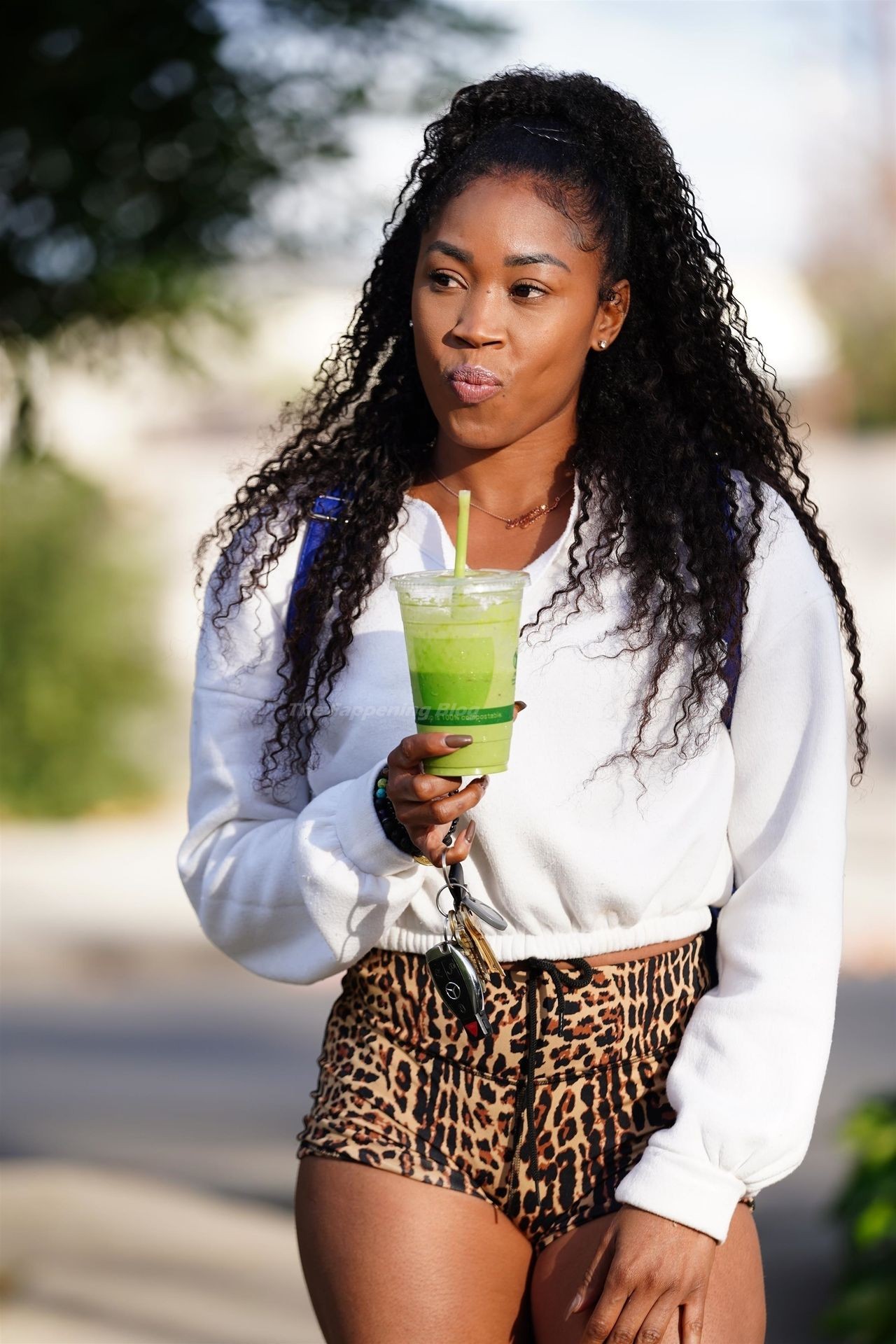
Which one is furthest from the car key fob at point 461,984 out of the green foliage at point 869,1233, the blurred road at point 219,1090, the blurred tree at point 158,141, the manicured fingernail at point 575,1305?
the blurred tree at point 158,141

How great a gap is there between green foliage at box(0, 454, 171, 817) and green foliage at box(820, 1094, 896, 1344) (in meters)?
9.13

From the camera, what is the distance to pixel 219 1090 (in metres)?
6.85

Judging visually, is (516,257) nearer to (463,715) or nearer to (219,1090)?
(463,715)

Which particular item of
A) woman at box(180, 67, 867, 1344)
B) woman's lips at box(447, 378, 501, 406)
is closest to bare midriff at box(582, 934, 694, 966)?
woman at box(180, 67, 867, 1344)

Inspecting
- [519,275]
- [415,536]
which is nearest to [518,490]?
[415,536]

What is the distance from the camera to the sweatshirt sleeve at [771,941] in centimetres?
208

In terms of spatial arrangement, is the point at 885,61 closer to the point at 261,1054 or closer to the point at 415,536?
the point at 261,1054

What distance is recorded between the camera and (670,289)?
2391 mm

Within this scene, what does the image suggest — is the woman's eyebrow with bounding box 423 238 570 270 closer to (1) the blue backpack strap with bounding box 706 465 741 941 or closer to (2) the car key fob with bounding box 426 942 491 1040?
(1) the blue backpack strap with bounding box 706 465 741 941

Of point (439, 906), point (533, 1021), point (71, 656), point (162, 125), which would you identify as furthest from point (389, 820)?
point (71, 656)

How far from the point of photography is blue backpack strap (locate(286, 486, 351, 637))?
236 cm

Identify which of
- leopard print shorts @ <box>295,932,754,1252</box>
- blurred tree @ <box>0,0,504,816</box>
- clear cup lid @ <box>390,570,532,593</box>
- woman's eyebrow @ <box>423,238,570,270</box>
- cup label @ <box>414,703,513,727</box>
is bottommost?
leopard print shorts @ <box>295,932,754,1252</box>

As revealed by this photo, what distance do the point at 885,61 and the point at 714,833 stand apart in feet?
87.3

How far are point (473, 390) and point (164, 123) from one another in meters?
2.79
